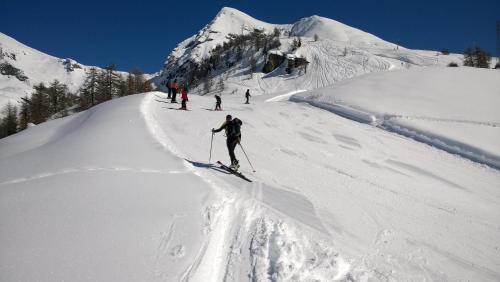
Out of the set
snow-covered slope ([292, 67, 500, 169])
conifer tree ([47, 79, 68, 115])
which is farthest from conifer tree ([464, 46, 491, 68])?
conifer tree ([47, 79, 68, 115])

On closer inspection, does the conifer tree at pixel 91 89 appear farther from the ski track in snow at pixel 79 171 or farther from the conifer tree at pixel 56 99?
the ski track in snow at pixel 79 171

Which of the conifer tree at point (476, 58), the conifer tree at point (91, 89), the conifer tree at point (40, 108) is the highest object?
the conifer tree at point (476, 58)

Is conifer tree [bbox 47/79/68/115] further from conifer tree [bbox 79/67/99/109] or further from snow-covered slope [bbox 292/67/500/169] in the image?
snow-covered slope [bbox 292/67/500/169]

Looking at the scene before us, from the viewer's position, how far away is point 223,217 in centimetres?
637

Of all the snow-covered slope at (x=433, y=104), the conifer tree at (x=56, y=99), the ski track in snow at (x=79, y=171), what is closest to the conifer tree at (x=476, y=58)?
the snow-covered slope at (x=433, y=104)

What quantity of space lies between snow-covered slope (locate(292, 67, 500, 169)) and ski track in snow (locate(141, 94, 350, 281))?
15.8 metres

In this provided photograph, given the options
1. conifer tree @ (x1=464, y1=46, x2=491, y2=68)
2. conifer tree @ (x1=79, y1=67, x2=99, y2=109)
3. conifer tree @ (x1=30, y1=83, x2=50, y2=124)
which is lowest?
conifer tree @ (x1=30, y1=83, x2=50, y2=124)

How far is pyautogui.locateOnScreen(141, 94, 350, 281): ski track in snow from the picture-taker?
16.0 feet

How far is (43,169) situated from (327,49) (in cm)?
10037

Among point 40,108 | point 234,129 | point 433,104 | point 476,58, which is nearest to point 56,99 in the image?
point 40,108

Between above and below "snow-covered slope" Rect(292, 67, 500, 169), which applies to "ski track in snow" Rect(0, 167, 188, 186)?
below

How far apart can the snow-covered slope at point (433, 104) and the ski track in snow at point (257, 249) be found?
15.8 m

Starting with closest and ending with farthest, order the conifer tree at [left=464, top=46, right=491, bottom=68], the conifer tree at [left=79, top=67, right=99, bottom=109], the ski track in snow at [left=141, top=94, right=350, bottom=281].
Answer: the ski track in snow at [left=141, top=94, right=350, bottom=281], the conifer tree at [left=79, top=67, right=99, bottom=109], the conifer tree at [left=464, top=46, right=491, bottom=68]

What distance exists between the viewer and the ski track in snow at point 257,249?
191 inches
